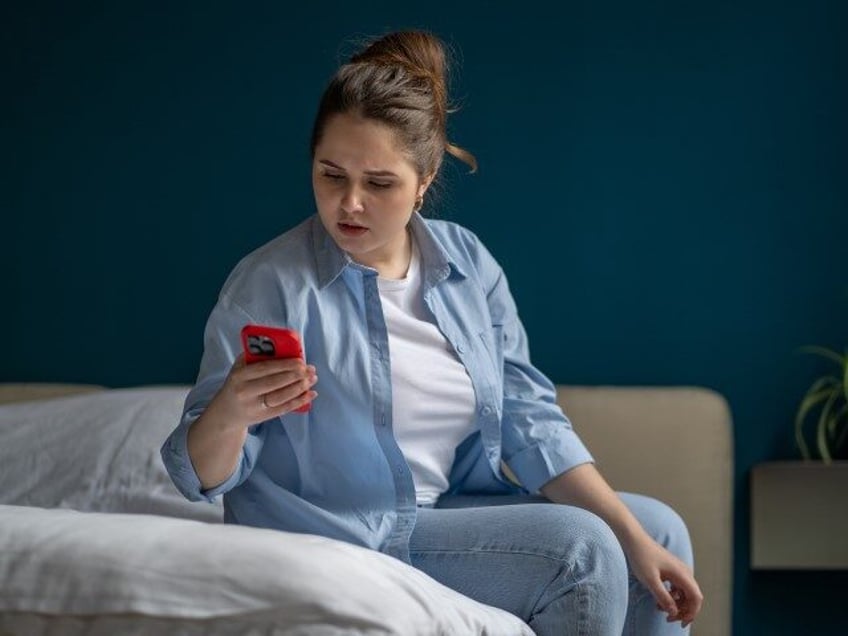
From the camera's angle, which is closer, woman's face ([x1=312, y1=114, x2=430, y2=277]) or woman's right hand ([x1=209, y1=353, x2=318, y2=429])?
woman's right hand ([x1=209, y1=353, x2=318, y2=429])

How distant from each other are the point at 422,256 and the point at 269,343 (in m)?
0.49

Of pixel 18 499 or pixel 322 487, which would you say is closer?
pixel 322 487

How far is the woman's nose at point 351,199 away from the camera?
178cm

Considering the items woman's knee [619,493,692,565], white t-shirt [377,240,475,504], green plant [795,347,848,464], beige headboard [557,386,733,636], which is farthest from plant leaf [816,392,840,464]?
white t-shirt [377,240,475,504]

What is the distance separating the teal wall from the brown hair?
0.92 m

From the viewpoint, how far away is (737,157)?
2.83 meters

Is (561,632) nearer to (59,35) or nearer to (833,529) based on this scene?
(833,529)

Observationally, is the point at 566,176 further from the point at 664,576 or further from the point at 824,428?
the point at 664,576

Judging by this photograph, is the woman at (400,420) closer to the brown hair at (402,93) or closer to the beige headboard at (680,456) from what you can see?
the brown hair at (402,93)

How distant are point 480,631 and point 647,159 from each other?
154 cm

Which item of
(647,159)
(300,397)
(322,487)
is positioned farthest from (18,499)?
(647,159)

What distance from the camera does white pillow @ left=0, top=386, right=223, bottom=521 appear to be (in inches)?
93.8

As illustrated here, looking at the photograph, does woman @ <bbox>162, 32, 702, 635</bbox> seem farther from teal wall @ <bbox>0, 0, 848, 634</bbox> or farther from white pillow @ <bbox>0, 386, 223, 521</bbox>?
teal wall @ <bbox>0, 0, 848, 634</bbox>

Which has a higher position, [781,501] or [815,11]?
[815,11]
